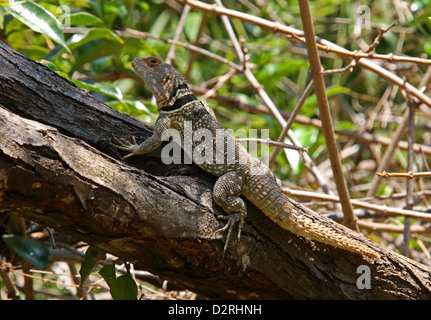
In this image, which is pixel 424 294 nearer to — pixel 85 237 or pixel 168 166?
pixel 168 166

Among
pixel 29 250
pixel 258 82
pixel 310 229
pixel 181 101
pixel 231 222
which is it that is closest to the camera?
pixel 231 222

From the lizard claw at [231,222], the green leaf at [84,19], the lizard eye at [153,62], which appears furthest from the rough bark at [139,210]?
the green leaf at [84,19]

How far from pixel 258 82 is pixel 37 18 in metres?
2.39

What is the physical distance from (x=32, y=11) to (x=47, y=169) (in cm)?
134

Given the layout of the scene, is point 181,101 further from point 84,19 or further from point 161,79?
point 84,19

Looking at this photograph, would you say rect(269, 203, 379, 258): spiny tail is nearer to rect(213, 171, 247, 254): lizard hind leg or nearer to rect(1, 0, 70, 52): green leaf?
rect(213, 171, 247, 254): lizard hind leg

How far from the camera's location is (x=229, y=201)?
2.38m

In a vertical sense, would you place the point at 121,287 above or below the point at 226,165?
below

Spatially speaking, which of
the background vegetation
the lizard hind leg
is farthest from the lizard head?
the lizard hind leg

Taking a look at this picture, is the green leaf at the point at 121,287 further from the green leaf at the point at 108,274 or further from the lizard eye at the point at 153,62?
the lizard eye at the point at 153,62

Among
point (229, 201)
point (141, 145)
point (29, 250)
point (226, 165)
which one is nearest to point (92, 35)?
point (141, 145)

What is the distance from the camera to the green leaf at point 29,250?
2.78 meters

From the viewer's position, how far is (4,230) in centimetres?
306

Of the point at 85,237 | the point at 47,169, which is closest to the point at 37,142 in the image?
the point at 47,169
